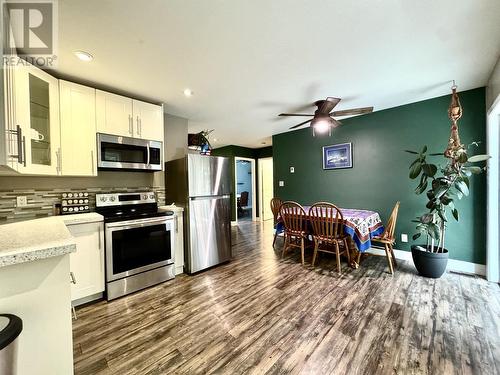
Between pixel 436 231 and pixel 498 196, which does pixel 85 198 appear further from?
pixel 498 196

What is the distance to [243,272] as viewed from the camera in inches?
115

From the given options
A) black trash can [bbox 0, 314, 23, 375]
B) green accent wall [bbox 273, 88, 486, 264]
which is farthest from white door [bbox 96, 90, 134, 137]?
green accent wall [bbox 273, 88, 486, 264]

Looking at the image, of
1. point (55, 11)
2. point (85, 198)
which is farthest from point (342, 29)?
point (85, 198)

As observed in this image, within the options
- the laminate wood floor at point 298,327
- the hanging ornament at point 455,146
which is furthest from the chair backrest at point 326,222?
the hanging ornament at point 455,146

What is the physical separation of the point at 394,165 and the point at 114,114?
Result: 4111mm

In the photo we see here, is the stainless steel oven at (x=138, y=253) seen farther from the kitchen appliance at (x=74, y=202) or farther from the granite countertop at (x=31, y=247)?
the granite countertop at (x=31, y=247)

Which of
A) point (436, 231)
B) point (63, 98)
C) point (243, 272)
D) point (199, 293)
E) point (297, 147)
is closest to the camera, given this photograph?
point (63, 98)

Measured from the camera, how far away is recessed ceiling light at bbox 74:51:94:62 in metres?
1.84

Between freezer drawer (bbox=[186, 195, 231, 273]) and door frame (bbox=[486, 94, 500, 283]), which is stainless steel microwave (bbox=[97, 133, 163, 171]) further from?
door frame (bbox=[486, 94, 500, 283])

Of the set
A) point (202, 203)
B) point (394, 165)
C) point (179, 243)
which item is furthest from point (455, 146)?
point (179, 243)

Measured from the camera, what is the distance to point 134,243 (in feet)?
7.95

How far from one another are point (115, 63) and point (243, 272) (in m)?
2.81

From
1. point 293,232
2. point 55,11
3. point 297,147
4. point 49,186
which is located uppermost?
point 55,11

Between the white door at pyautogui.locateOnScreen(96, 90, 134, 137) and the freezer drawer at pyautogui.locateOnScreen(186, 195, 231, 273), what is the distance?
122cm
